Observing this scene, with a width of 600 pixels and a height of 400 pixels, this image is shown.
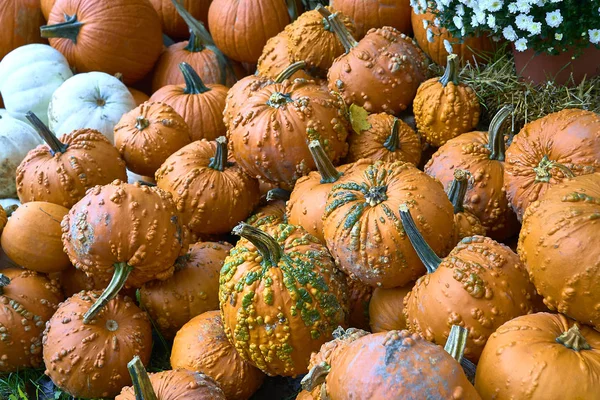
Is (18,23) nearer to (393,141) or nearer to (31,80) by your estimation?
(31,80)

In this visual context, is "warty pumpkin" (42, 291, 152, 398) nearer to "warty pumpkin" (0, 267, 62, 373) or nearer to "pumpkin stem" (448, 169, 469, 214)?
"warty pumpkin" (0, 267, 62, 373)

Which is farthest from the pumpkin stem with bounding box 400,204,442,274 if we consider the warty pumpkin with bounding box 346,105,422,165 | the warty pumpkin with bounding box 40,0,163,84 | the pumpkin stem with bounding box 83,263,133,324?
the warty pumpkin with bounding box 40,0,163,84

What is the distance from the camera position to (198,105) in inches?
144

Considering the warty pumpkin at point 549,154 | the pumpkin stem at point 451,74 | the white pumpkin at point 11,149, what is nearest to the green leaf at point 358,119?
the pumpkin stem at point 451,74

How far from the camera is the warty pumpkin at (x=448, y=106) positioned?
2.82 metres

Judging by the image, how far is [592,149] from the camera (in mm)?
2146

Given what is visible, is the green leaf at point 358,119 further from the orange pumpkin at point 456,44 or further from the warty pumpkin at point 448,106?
the orange pumpkin at point 456,44

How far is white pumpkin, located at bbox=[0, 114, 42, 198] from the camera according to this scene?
3688 millimetres

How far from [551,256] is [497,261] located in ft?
0.79

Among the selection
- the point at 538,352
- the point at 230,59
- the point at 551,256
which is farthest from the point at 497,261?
the point at 230,59

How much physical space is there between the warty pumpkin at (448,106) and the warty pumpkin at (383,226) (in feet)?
2.56

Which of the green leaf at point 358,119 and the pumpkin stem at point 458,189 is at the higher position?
the green leaf at point 358,119

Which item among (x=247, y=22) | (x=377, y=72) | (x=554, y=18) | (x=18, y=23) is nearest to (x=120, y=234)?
(x=377, y=72)

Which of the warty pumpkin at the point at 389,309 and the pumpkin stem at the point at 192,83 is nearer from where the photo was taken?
the warty pumpkin at the point at 389,309
